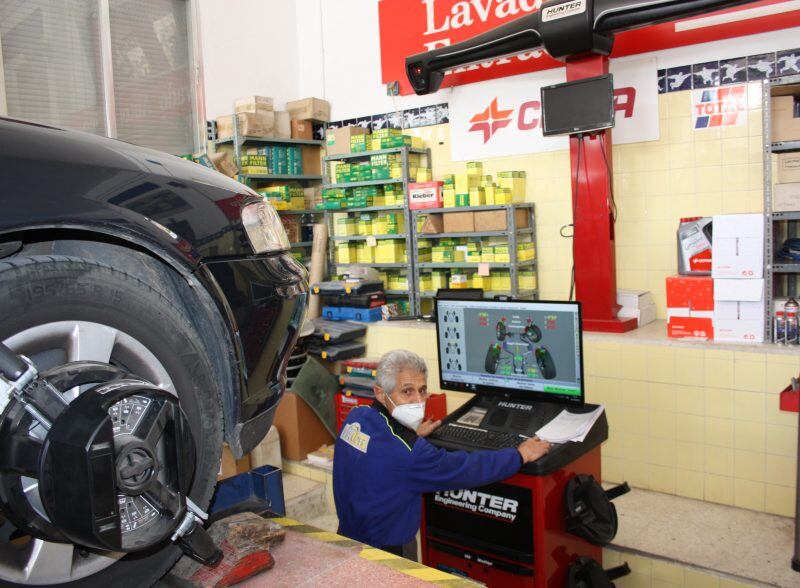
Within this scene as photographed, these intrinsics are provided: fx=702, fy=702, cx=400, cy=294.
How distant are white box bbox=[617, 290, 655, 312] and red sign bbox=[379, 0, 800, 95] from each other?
66.6 inches

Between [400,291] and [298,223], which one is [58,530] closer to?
[400,291]

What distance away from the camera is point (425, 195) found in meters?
5.64

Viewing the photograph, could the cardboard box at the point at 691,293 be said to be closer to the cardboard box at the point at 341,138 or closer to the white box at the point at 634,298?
the white box at the point at 634,298

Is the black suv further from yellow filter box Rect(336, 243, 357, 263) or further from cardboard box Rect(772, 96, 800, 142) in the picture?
yellow filter box Rect(336, 243, 357, 263)

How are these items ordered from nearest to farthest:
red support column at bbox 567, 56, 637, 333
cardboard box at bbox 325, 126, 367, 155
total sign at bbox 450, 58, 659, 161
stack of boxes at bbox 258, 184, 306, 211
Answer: red support column at bbox 567, 56, 637, 333
total sign at bbox 450, 58, 659, 161
cardboard box at bbox 325, 126, 367, 155
stack of boxes at bbox 258, 184, 306, 211

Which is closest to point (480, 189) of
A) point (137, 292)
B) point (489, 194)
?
point (489, 194)

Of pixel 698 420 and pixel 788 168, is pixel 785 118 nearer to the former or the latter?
pixel 788 168

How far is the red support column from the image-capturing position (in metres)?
4.64

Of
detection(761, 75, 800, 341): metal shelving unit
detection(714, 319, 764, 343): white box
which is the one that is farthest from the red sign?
detection(714, 319, 764, 343): white box

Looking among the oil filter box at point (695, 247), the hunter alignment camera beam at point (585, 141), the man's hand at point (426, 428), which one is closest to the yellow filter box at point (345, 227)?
the hunter alignment camera beam at point (585, 141)

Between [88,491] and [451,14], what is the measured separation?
555 cm

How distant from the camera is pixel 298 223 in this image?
22.6ft

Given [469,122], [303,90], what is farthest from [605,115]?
[303,90]

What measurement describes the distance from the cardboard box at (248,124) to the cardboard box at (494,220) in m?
2.30
